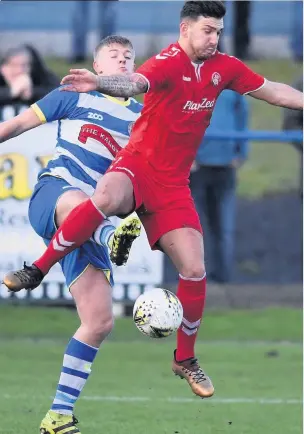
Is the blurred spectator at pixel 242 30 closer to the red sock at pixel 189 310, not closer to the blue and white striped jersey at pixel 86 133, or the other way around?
the blue and white striped jersey at pixel 86 133

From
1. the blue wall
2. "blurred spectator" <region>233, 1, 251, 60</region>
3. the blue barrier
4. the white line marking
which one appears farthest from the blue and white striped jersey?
"blurred spectator" <region>233, 1, 251, 60</region>

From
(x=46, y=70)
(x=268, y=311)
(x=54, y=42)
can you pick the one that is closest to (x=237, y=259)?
(x=268, y=311)

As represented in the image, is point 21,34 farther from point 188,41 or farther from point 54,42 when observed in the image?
point 188,41

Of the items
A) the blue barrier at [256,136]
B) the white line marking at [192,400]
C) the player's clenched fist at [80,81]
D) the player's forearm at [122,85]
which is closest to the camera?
the player's clenched fist at [80,81]

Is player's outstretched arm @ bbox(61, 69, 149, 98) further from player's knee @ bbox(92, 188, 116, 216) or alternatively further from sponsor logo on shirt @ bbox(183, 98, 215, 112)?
player's knee @ bbox(92, 188, 116, 216)

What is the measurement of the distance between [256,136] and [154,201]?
5706 mm

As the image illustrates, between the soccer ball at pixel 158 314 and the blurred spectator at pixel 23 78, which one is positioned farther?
the blurred spectator at pixel 23 78

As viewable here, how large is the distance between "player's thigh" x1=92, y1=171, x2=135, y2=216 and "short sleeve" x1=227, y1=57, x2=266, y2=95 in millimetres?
956

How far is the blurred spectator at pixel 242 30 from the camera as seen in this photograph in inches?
725

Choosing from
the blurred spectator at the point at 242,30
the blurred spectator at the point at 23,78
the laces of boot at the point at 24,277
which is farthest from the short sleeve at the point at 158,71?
the blurred spectator at the point at 242,30

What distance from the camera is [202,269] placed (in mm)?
8375

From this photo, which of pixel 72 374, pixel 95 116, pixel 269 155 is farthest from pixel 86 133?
pixel 269 155

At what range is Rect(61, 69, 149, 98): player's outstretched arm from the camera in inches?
285

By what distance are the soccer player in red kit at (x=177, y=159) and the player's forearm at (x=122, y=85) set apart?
0.29m
